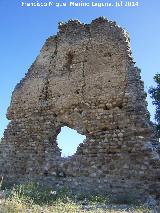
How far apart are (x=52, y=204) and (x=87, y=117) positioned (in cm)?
359

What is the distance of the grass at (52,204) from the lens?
5445mm

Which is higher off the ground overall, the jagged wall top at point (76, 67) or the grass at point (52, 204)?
the jagged wall top at point (76, 67)

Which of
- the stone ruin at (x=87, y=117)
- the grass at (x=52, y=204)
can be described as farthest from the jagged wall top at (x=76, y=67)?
the grass at (x=52, y=204)

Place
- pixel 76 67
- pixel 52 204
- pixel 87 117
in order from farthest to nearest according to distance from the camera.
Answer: pixel 76 67 → pixel 87 117 → pixel 52 204

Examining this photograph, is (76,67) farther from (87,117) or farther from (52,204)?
(52,204)

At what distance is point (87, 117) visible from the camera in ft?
32.2

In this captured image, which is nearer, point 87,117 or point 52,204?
point 52,204

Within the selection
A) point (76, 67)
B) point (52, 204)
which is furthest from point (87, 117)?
point (52, 204)

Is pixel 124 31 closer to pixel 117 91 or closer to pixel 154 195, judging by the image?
pixel 117 91

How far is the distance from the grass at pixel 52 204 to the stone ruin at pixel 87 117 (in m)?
0.76

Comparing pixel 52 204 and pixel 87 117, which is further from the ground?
pixel 87 117

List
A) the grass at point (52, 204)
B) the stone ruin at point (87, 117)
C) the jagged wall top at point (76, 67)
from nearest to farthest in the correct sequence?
the grass at point (52, 204)
the stone ruin at point (87, 117)
the jagged wall top at point (76, 67)

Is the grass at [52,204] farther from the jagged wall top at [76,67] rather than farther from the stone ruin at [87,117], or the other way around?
the jagged wall top at [76,67]

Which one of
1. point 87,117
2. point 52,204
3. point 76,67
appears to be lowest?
point 52,204
